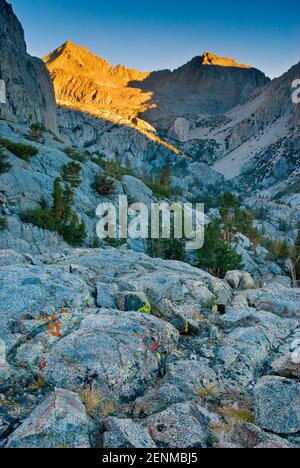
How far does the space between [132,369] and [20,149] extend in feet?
126

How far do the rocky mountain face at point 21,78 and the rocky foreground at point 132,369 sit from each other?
85453 mm

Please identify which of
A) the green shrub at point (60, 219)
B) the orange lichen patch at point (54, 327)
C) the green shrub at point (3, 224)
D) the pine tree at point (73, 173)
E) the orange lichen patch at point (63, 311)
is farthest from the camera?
the pine tree at point (73, 173)

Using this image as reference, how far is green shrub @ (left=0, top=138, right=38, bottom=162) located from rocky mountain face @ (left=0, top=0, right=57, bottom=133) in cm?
4999

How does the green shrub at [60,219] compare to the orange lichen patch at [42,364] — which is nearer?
the orange lichen patch at [42,364]

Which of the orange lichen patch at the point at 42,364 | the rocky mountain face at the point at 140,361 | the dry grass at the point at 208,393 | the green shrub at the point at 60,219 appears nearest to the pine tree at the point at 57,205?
the green shrub at the point at 60,219

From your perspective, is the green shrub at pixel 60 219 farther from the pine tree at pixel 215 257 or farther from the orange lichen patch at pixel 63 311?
the orange lichen patch at pixel 63 311

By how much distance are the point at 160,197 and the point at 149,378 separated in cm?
5439

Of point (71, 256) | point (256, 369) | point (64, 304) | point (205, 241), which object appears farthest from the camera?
point (205, 241)

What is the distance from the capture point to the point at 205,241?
37.6 meters

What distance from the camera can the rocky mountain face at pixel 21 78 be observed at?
89688 mm

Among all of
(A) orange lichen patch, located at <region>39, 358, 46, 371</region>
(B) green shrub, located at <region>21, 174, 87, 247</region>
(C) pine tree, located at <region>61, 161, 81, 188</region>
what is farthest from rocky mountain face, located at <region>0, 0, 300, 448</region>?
(C) pine tree, located at <region>61, 161, 81, 188</region>

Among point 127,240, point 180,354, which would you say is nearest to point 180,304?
point 180,354

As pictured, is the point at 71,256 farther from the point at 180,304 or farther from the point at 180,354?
the point at 180,354

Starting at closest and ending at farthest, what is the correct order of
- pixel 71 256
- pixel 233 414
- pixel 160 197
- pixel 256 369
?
pixel 233 414
pixel 256 369
pixel 71 256
pixel 160 197
